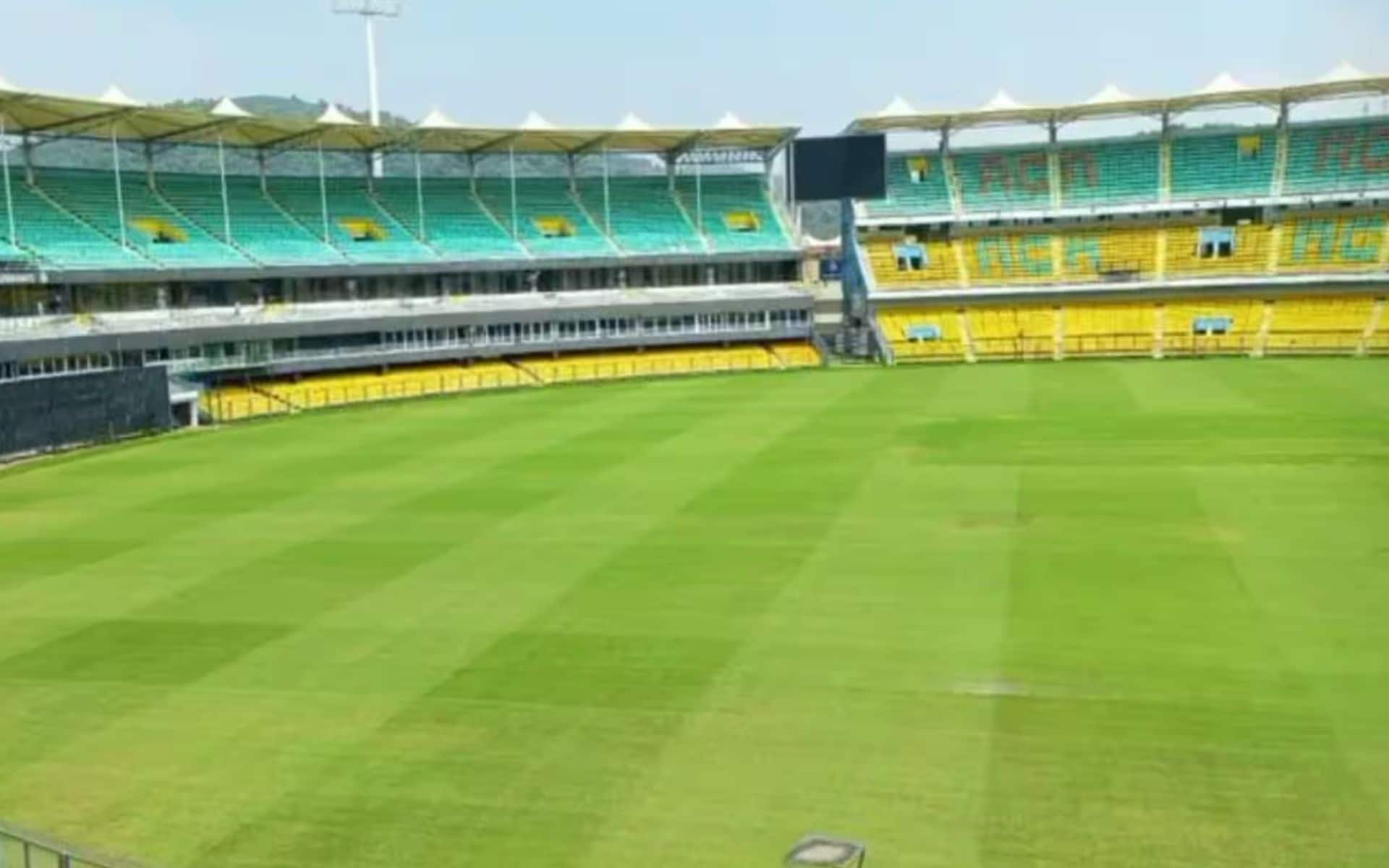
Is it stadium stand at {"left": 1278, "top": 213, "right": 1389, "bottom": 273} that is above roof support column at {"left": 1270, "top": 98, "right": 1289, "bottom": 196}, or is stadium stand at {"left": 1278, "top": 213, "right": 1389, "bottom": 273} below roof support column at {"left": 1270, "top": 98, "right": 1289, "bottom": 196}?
below

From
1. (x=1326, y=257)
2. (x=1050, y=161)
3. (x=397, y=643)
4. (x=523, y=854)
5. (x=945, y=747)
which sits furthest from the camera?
(x=1050, y=161)

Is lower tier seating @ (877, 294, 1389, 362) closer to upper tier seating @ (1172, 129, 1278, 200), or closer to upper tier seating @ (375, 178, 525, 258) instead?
upper tier seating @ (1172, 129, 1278, 200)

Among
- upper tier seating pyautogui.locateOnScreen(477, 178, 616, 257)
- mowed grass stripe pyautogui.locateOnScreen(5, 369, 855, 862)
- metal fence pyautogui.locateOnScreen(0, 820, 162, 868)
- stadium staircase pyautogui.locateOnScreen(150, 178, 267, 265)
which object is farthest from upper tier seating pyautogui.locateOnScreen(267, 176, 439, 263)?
metal fence pyautogui.locateOnScreen(0, 820, 162, 868)

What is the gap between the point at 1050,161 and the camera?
66.6 meters

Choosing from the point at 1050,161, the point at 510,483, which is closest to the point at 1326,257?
the point at 1050,161

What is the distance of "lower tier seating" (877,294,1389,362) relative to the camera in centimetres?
5575

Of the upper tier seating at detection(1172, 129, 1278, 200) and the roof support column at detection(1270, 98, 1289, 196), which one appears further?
the upper tier seating at detection(1172, 129, 1278, 200)

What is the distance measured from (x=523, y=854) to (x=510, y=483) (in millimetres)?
18630

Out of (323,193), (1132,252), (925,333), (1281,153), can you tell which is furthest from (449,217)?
(1281,153)

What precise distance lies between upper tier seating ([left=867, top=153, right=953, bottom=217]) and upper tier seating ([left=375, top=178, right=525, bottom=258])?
18.4 m

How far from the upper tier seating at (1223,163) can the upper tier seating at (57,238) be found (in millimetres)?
45756

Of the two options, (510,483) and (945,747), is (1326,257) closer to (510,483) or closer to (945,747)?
(510,483)

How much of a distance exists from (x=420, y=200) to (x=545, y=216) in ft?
22.2

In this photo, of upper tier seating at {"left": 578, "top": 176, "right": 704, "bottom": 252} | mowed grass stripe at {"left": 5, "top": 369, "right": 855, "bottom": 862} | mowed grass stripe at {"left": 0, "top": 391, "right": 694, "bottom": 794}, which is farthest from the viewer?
upper tier seating at {"left": 578, "top": 176, "right": 704, "bottom": 252}
